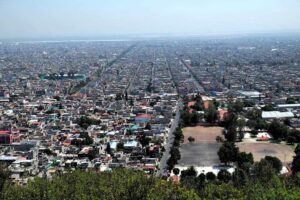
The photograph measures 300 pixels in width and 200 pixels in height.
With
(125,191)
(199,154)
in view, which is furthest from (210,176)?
(125,191)

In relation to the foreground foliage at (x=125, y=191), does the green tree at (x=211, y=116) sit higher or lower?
lower

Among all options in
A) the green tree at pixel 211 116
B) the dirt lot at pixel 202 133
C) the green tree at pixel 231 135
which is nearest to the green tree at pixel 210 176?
the green tree at pixel 231 135

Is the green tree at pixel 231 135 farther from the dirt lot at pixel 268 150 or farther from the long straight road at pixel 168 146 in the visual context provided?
the long straight road at pixel 168 146

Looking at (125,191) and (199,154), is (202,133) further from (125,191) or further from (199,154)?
(125,191)

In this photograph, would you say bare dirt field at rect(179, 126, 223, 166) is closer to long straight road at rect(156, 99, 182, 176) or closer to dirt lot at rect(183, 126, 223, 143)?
dirt lot at rect(183, 126, 223, 143)

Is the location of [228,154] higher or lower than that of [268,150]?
higher

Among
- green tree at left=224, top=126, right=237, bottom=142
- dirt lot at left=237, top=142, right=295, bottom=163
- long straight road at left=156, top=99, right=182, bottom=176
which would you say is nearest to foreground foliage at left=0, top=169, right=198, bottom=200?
long straight road at left=156, top=99, right=182, bottom=176

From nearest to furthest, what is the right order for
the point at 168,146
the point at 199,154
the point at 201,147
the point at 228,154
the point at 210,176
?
the point at 210,176 < the point at 228,154 < the point at 199,154 < the point at 201,147 < the point at 168,146
